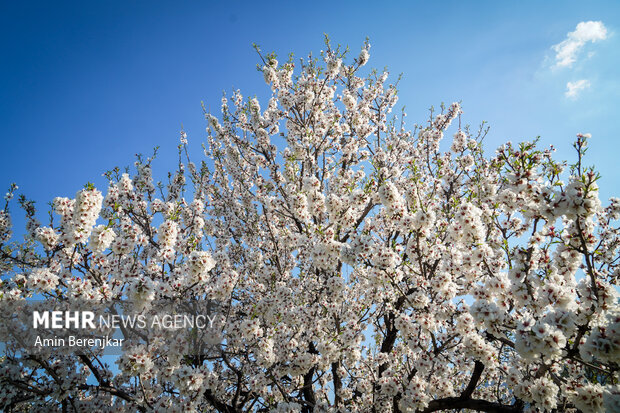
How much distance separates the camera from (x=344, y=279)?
7805 millimetres

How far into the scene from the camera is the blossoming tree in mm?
4273

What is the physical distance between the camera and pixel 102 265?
242 inches

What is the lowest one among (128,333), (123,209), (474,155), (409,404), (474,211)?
(409,404)

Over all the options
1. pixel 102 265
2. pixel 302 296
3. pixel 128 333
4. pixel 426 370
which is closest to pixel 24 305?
pixel 102 265

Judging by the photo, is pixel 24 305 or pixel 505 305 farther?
pixel 24 305

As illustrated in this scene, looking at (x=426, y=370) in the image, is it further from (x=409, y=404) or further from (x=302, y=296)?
(x=302, y=296)

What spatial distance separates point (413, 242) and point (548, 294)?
2.40m

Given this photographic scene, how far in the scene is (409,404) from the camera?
627 cm

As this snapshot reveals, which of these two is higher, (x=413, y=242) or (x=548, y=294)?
(x=413, y=242)

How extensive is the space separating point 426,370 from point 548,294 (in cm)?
320

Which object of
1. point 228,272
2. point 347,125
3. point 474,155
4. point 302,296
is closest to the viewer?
point 228,272

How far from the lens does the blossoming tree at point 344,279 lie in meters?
4.27

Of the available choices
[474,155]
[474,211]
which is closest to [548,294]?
[474,211]

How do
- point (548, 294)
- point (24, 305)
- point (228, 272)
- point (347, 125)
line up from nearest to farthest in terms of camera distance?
point (548, 294), point (24, 305), point (228, 272), point (347, 125)
